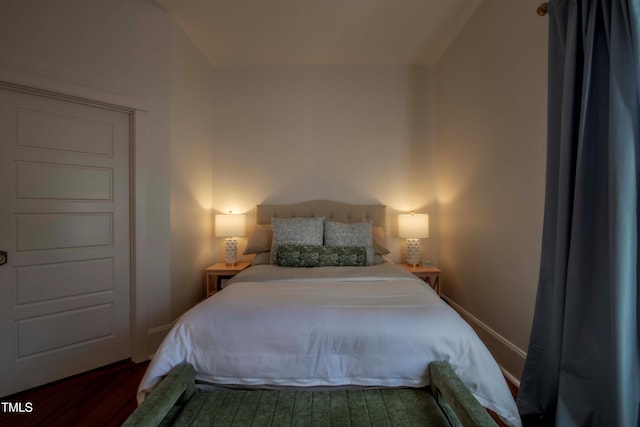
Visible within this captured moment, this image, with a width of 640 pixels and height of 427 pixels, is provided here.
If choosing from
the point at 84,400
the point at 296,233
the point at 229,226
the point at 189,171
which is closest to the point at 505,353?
the point at 296,233

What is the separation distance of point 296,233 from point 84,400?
1.88 meters

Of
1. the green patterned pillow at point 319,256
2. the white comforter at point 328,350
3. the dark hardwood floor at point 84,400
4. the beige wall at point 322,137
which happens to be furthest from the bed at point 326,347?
the beige wall at point 322,137

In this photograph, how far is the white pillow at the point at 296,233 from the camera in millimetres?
2537

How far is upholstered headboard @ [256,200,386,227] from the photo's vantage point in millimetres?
3057

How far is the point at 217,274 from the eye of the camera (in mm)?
2658

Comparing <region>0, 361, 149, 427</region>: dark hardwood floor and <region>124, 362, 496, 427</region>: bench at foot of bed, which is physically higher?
<region>124, 362, 496, 427</region>: bench at foot of bed

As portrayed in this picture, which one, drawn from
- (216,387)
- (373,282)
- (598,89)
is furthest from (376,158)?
(216,387)

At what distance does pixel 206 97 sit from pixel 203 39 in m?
0.56

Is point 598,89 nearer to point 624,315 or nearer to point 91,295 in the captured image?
point 624,315

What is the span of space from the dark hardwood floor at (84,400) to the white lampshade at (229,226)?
1.32 metres

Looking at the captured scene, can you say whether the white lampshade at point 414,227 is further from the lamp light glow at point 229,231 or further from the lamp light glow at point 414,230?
the lamp light glow at point 229,231

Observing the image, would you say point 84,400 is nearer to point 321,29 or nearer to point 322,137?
point 322,137

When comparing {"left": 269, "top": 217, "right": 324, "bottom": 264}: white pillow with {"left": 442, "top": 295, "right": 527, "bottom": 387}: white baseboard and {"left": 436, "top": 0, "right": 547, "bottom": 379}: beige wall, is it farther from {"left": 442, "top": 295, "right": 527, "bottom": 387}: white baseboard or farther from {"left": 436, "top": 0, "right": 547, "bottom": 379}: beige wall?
{"left": 442, "top": 295, "right": 527, "bottom": 387}: white baseboard

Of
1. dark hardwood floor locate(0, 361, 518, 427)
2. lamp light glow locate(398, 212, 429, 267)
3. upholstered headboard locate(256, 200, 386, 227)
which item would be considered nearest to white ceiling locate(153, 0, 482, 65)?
upholstered headboard locate(256, 200, 386, 227)
